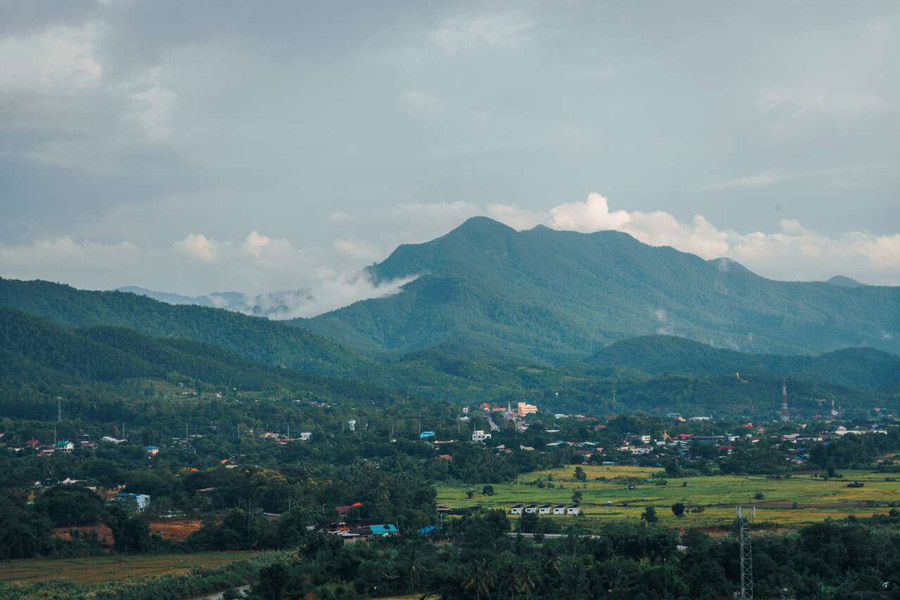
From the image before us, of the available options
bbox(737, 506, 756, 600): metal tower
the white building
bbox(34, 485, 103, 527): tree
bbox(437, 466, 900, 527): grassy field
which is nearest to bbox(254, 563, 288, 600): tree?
bbox(737, 506, 756, 600): metal tower

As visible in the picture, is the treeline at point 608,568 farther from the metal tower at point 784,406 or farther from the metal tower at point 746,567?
the metal tower at point 784,406

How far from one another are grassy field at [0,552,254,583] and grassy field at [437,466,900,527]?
20.6 meters

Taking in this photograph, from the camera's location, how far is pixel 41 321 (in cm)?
16375

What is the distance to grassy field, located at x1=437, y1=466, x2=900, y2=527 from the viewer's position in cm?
6675

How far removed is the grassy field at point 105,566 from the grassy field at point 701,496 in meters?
20.6

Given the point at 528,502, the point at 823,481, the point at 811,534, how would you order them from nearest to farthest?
1. the point at 811,534
2. the point at 528,502
3. the point at 823,481

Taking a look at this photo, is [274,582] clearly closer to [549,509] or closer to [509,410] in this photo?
[549,509]

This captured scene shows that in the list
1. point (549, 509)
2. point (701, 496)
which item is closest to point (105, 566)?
point (549, 509)

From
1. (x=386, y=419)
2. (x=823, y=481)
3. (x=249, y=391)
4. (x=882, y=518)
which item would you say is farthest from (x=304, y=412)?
(x=882, y=518)

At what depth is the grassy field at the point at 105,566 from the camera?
2148 inches

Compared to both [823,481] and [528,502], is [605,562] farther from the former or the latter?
[823,481]

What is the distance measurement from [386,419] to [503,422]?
58.0 feet

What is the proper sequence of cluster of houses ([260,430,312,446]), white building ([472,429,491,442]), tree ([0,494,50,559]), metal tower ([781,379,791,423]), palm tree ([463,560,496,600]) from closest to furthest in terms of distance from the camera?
palm tree ([463,560,496,600]) < tree ([0,494,50,559]) < cluster of houses ([260,430,312,446]) < white building ([472,429,491,442]) < metal tower ([781,379,791,423])

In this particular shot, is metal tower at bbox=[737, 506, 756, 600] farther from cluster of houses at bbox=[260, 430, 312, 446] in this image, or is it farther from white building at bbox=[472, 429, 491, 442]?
cluster of houses at bbox=[260, 430, 312, 446]
